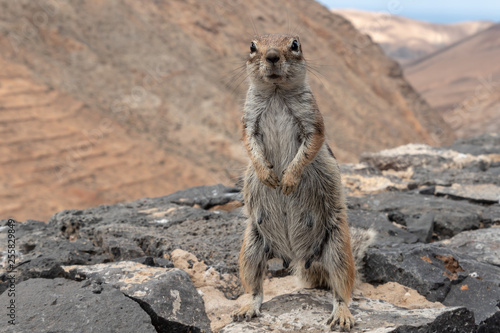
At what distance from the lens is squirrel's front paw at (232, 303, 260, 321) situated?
3314 mm

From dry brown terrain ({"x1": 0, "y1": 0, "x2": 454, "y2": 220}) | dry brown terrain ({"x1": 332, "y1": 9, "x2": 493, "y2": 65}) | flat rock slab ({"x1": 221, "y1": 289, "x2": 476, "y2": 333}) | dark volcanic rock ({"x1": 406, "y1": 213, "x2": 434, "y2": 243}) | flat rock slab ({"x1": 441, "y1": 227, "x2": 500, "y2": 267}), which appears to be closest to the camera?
flat rock slab ({"x1": 221, "y1": 289, "x2": 476, "y2": 333})

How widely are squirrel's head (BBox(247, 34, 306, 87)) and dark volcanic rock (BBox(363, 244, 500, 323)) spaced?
160cm

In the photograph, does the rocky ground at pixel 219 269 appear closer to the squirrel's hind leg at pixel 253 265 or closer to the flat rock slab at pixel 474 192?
the flat rock slab at pixel 474 192

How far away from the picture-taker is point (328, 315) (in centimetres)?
331

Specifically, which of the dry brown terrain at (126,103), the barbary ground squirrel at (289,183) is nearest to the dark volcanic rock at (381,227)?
the barbary ground squirrel at (289,183)

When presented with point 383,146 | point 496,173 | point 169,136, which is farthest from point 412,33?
point 496,173

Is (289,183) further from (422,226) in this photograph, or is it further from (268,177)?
(422,226)

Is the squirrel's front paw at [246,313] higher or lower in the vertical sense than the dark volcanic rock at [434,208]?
lower

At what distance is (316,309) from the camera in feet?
11.1

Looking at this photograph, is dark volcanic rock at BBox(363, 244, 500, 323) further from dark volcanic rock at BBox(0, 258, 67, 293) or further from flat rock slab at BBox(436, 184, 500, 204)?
dark volcanic rock at BBox(0, 258, 67, 293)

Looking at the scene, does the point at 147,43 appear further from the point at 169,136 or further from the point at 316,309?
the point at 316,309

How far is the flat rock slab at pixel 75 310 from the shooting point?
290 centimetres

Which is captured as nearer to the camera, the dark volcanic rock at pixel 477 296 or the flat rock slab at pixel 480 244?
the dark volcanic rock at pixel 477 296

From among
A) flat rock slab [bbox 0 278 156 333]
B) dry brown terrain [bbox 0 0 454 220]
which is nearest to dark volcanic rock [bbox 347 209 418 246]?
flat rock slab [bbox 0 278 156 333]
